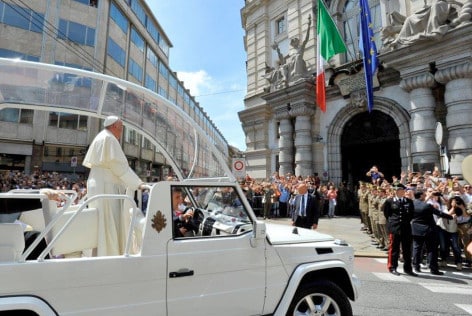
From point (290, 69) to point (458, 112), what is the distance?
970 cm

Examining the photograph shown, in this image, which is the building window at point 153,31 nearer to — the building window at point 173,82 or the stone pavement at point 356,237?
the building window at point 173,82

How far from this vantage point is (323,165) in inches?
687

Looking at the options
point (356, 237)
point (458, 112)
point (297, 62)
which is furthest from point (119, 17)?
point (356, 237)

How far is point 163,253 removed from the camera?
2455 millimetres

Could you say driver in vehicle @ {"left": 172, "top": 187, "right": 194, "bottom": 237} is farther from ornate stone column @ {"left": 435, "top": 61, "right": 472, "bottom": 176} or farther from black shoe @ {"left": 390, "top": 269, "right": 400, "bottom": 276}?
ornate stone column @ {"left": 435, "top": 61, "right": 472, "bottom": 176}

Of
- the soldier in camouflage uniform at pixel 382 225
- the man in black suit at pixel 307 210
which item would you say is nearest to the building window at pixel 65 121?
the man in black suit at pixel 307 210

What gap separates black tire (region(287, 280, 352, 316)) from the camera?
303 centimetres

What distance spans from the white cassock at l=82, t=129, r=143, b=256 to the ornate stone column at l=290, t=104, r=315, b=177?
1481 centimetres

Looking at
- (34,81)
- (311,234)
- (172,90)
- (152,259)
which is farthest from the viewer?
(172,90)

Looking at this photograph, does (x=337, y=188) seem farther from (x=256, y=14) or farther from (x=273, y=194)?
(x=256, y=14)

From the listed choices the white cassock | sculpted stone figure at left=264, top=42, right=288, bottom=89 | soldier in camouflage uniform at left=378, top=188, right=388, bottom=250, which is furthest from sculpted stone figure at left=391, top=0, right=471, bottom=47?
the white cassock

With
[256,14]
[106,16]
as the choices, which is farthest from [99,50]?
[256,14]

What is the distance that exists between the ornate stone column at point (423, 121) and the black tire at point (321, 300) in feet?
38.7

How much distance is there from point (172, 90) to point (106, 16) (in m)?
21.0
